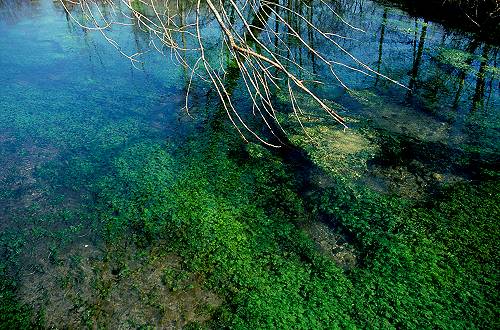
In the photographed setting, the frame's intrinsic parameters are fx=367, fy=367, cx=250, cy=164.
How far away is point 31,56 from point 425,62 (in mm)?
5058

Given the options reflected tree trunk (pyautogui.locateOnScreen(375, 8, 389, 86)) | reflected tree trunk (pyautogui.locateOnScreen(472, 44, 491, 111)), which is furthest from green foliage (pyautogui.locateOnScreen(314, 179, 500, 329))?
reflected tree trunk (pyautogui.locateOnScreen(375, 8, 389, 86))

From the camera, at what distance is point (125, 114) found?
370 cm

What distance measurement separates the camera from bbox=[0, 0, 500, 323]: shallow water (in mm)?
2572

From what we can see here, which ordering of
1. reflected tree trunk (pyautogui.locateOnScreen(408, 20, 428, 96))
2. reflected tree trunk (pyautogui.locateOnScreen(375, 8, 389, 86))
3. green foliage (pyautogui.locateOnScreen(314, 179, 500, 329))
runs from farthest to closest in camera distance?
reflected tree trunk (pyautogui.locateOnScreen(375, 8, 389, 86)) → reflected tree trunk (pyautogui.locateOnScreen(408, 20, 428, 96)) → green foliage (pyautogui.locateOnScreen(314, 179, 500, 329))

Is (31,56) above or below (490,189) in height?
above

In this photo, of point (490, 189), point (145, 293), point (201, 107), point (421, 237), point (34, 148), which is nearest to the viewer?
point (145, 293)

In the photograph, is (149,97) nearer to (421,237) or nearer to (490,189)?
(421,237)

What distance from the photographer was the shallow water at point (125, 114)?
8.44 feet

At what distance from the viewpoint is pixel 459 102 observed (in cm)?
387

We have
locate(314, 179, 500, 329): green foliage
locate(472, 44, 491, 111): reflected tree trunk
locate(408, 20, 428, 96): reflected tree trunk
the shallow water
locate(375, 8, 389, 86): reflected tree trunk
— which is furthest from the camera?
locate(375, 8, 389, 86): reflected tree trunk

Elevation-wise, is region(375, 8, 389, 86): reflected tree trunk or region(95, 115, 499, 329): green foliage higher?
region(375, 8, 389, 86): reflected tree trunk

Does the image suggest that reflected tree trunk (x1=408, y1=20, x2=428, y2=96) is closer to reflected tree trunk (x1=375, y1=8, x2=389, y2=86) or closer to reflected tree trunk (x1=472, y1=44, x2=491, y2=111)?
A: reflected tree trunk (x1=375, y1=8, x2=389, y2=86)

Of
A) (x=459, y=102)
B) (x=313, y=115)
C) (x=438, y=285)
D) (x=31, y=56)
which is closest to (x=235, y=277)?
(x=438, y=285)

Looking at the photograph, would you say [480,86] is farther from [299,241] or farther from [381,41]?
[299,241]
